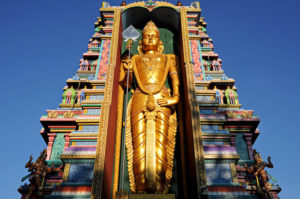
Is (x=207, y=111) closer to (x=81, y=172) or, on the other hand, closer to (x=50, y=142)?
(x=81, y=172)

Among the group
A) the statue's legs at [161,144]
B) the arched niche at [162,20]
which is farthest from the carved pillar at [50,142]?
the arched niche at [162,20]

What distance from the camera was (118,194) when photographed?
527cm

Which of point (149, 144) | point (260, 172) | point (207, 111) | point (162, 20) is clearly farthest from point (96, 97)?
point (260, 172)

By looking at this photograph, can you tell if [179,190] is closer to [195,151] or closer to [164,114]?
[195,151]

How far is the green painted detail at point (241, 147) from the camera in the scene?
24.8 feet

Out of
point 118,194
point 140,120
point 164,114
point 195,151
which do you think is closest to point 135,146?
point 140,120

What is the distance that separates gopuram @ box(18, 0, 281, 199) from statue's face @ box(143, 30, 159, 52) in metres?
0.03

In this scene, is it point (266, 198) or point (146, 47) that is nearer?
point (266, 198)

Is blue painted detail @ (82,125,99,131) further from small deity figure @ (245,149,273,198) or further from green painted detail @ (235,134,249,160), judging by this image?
small deity figure @ (245,149,273,198)

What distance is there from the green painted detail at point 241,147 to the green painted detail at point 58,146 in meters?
4.82

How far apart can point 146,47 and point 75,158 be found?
4.40m

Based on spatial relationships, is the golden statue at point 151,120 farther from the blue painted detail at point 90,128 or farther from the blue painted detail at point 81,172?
the blue painted detail at point 81,172

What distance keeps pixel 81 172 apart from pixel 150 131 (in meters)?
2.04

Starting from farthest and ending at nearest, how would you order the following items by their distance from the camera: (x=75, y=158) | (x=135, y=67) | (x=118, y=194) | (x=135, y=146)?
(x=135, y=67)
(x=135, y=146)
(x=75, y=158)
(x=118, y=194)
